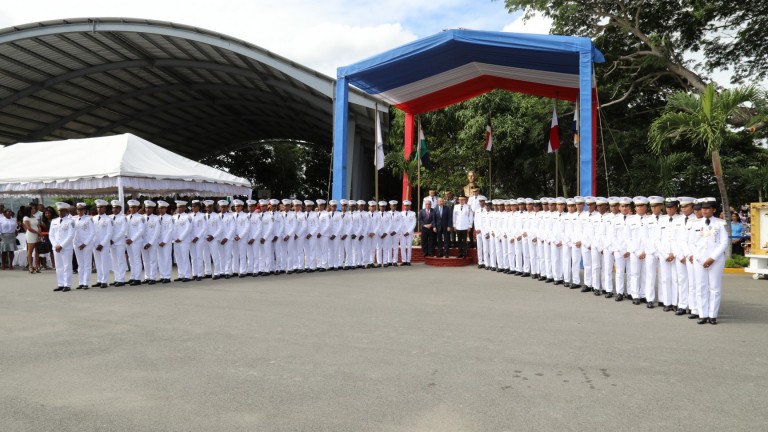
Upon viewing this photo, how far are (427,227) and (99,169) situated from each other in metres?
7.51

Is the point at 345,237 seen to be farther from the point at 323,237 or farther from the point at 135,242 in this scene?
the point at 135,242

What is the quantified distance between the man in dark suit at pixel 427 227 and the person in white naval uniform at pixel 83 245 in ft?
23.9

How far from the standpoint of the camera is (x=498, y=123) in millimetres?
19938

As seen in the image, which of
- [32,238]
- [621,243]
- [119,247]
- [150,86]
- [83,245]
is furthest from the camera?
[150,86]

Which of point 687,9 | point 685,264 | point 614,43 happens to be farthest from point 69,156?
point 687,9

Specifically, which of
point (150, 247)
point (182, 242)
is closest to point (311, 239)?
point (182, 242)

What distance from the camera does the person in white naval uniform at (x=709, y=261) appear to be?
6.61 meters

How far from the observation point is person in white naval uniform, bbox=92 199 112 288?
9.88m

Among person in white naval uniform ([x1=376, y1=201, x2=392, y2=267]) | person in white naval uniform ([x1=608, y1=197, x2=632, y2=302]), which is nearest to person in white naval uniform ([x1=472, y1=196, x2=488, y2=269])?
person in white naval uniform ([x1=376, y1=201, x2=392, y2=267])

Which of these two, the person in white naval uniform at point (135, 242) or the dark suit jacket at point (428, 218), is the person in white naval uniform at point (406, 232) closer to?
the dark suit jacket at point (428, 218)

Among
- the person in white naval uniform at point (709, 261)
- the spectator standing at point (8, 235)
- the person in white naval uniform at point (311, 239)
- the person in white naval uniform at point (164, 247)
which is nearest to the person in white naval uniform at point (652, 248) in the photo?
the person in white naval uniform at point (709, 261)

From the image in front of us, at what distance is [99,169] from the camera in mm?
12258

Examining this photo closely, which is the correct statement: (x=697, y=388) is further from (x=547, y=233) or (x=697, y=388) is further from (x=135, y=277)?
(x=135, y=277)

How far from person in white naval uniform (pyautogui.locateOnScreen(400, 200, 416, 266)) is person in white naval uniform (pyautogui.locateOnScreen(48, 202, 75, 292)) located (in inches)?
273
